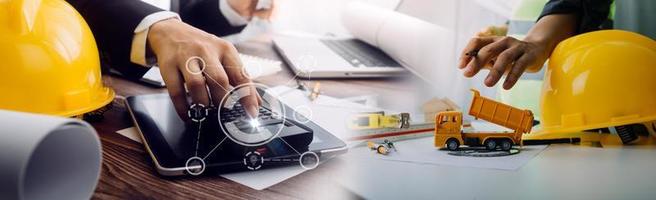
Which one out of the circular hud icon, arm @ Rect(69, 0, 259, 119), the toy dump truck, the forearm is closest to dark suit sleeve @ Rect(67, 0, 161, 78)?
arm @ Rect(69, 0, 259, 119)

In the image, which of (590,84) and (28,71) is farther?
(590,84)

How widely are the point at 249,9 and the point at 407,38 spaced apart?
0.19 m

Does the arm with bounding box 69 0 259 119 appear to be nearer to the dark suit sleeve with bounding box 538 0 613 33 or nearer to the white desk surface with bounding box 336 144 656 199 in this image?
the white desk surface with bounding box 336 144 656 199

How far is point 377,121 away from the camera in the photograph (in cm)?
65

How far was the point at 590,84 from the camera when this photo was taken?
2.21ft

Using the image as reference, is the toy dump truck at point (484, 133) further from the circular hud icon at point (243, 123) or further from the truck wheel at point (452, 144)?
the circular hud icon at point (243, 123)

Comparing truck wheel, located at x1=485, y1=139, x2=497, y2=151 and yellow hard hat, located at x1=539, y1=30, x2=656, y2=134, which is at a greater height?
yellow hard hat, located at x1=539, y1=30, x2=656, y2=134

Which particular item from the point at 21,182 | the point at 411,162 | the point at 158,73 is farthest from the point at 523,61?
the point at 21,182

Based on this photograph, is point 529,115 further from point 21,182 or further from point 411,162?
point 21,182

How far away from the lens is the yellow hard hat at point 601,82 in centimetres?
66

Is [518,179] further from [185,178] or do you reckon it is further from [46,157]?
[46,157]

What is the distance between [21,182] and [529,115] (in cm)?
50

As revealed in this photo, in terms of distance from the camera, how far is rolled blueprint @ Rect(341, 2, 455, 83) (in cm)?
67

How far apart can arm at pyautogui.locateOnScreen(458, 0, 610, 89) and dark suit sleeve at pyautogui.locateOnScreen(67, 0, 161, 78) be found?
1.15 feet
